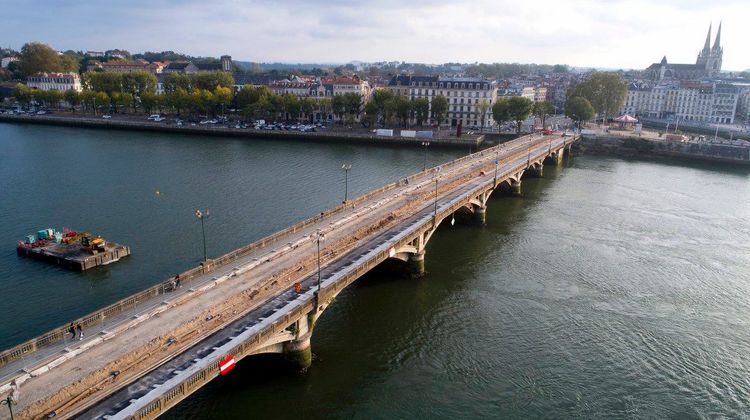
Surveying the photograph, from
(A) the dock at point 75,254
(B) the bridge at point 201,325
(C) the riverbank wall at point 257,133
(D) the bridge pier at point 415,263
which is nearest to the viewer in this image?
(B) the bridge at point 201,325

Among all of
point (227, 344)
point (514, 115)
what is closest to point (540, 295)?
point (227, 344)

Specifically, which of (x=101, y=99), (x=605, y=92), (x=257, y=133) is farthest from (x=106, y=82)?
(x=605, y=92)

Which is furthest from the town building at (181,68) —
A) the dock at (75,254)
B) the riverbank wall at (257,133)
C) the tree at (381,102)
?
the dock at (75,254)

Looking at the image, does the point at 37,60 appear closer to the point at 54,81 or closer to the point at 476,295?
the point at 54,81

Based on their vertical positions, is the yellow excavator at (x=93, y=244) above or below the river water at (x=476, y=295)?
above

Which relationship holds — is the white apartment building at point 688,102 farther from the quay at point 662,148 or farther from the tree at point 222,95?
the tree at point 222,95

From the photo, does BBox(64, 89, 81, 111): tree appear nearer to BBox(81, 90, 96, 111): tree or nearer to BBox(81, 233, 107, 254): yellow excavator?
BBox(81, 90, 96, 111): tree
